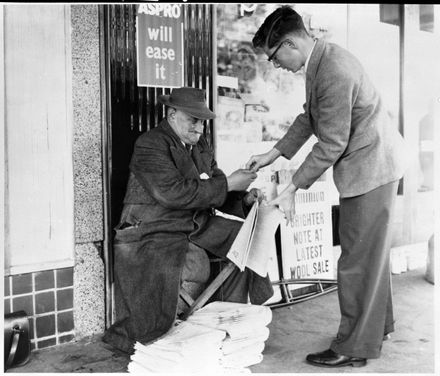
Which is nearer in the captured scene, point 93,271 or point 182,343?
point 182,343

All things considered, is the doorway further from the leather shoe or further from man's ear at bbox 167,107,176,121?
the leather shoe

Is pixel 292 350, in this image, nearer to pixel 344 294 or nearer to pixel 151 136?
pixel 344 294

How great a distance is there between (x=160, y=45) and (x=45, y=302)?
5.00ft

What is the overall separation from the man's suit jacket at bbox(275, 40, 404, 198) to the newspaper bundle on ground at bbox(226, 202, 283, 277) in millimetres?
204

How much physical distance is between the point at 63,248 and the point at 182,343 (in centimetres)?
87

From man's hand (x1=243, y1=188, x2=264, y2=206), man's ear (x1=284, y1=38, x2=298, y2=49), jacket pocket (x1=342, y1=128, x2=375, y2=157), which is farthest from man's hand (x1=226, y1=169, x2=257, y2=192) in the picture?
man's ear (x1=284, y1=38, x2=298, y2=49)

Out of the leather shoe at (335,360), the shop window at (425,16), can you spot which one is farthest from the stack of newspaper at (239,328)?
the shop window at (425,16)

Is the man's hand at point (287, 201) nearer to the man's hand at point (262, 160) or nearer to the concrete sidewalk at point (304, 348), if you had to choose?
the man's hand at point (262, 160)

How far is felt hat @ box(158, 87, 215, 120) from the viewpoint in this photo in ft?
8.90

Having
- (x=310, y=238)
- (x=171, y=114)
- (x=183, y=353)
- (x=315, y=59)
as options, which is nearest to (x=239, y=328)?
(x=183, y=353)

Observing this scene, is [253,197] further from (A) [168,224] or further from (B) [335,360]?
(B) [335,360]

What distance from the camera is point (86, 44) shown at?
9.37 ft

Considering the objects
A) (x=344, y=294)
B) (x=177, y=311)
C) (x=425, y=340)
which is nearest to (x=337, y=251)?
(x=425, y=340)

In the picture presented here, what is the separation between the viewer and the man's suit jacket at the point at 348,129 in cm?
246
